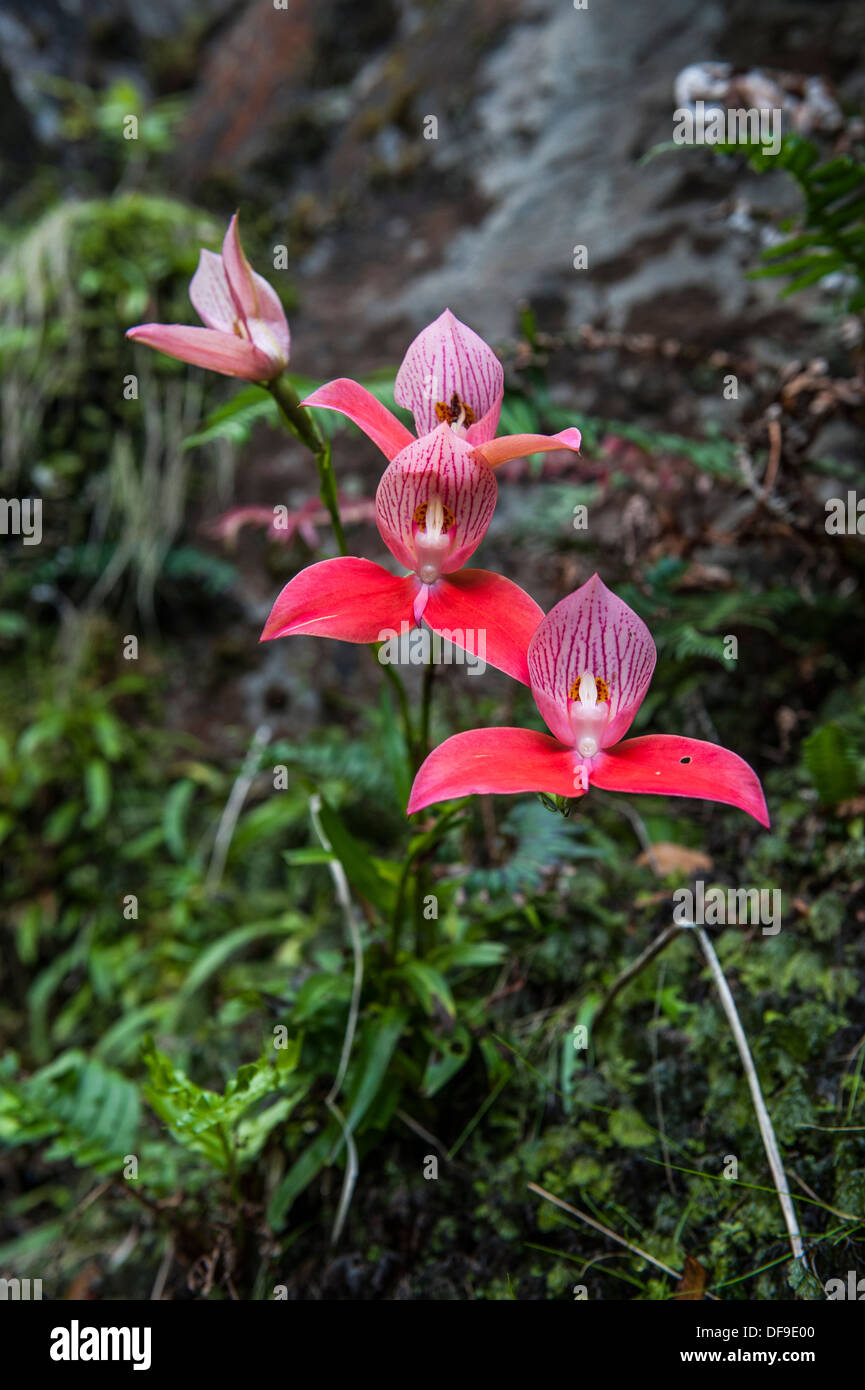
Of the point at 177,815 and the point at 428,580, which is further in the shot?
the point at 177,815

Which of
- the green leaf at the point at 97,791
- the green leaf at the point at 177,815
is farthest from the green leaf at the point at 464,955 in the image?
the green leaf at the point at 97,791

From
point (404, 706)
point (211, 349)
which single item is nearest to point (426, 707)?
point (404, 706)

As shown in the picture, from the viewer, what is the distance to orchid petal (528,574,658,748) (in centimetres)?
78

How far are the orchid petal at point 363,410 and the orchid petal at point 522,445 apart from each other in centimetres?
10

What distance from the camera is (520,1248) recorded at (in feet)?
4.00

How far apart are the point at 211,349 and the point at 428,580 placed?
35 centimetres

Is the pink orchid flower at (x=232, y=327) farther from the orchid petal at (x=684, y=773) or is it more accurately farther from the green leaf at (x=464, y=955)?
the green leaf at (x=464, y=955)

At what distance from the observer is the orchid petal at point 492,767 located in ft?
2.28

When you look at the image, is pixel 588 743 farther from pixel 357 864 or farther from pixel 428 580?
pixel 357 864

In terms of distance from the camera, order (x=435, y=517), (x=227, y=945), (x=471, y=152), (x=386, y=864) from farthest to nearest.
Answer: (x=471, y=152) < (x=227, y=945) < (x=386, y=864) < (x=435, y=517)

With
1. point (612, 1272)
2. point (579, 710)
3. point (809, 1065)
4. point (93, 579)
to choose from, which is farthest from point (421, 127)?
point (612, 1272)

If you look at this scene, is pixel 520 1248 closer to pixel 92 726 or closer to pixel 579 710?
pixel 579 710

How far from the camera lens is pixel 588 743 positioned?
0.82 meters

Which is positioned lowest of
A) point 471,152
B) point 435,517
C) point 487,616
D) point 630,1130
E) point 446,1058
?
point 630,1130
